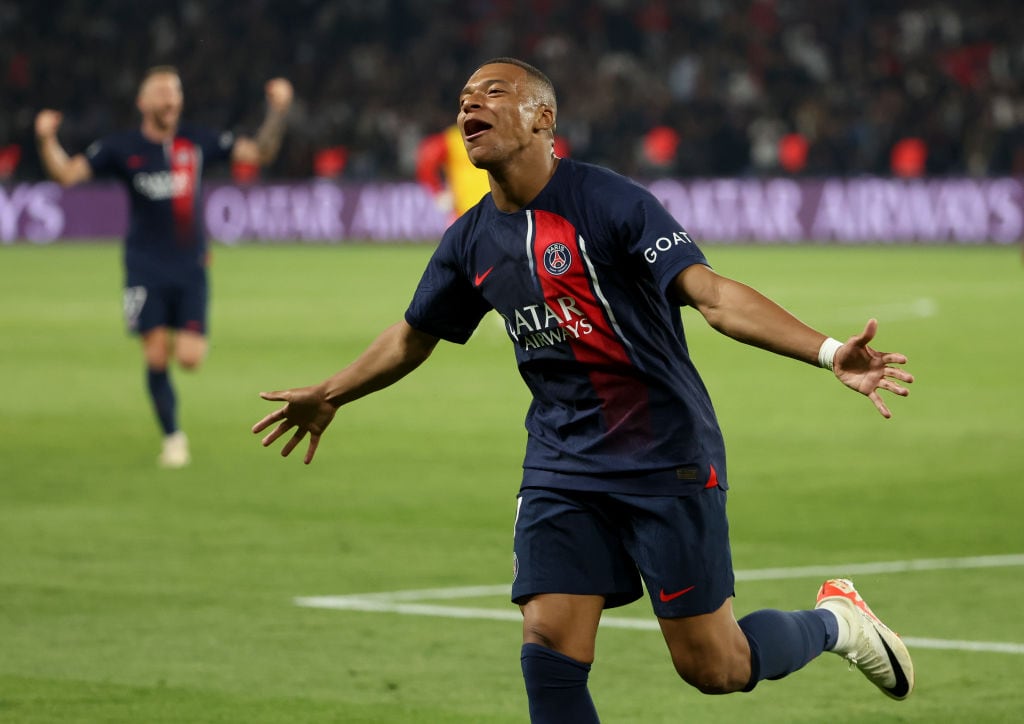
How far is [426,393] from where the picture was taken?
15.8 m

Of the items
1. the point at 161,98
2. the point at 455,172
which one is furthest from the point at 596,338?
the point at 455,172

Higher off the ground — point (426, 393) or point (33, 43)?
point (33, 43)

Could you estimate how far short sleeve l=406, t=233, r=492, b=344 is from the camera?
5434mm

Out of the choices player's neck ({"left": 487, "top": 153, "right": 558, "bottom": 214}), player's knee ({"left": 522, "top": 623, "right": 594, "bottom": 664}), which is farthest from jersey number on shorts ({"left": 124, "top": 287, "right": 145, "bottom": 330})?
player's knee ({"left": 522, "top": 623, "right": 594, "bottom": 664})

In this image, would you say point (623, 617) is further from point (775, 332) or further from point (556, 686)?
point (775, 332)

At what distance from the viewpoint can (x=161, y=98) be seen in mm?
12359

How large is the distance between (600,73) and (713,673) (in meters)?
34.7

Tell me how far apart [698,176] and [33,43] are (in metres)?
15.5

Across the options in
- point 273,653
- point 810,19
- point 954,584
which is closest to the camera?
point 273,653

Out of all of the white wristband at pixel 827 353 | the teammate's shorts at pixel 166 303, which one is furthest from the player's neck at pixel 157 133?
the white wristband at pixel 827 353

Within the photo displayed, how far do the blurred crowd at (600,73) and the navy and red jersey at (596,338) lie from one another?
97.1 feet

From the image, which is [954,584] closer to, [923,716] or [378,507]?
[923,716]

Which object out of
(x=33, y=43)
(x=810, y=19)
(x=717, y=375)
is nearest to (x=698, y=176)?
(x=810, y=19)

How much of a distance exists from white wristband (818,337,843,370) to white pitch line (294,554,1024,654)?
2773 mm
